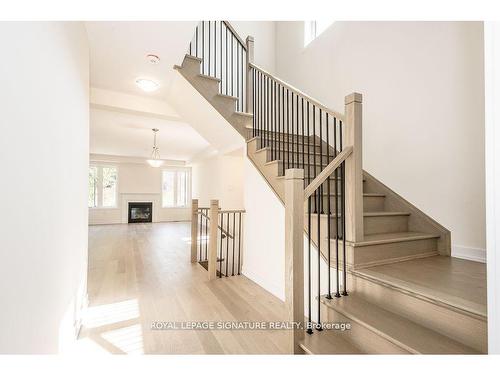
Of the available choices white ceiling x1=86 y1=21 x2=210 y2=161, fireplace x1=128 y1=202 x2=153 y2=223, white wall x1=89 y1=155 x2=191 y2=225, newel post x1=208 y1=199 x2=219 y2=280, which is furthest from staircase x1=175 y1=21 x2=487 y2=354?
fireplace x1=128 y1=202 x2=153 y2=223

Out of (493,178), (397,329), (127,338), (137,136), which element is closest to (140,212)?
(137,136)

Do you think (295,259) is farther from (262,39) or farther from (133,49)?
(262,39)

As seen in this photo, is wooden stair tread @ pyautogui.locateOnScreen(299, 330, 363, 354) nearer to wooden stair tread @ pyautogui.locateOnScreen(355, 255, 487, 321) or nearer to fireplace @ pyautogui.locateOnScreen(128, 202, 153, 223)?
wooden stair tread @ pyautogui.locateOnScreen(355, 255, 487, 321)

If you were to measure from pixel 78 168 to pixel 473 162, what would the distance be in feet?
11.1

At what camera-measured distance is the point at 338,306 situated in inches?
62.6

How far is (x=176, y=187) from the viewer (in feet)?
36.3

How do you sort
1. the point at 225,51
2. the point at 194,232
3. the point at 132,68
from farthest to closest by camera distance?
the point at 225,51 → the point at 194,232 → the point at 132,68

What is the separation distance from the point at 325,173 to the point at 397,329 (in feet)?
3.39

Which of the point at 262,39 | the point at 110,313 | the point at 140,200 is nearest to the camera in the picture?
the point at 110,313

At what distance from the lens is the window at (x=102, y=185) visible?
939 cm

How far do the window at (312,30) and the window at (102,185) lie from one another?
887 cm

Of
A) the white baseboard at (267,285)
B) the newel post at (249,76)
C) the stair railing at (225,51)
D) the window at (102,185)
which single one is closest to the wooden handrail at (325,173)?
the white baseboard at (267,285)

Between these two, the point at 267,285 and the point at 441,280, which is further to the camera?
the point at 267,285

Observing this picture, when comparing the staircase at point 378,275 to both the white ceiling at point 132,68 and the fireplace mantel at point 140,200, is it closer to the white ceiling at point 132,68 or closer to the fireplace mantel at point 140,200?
the white ceiling at point 132,68
